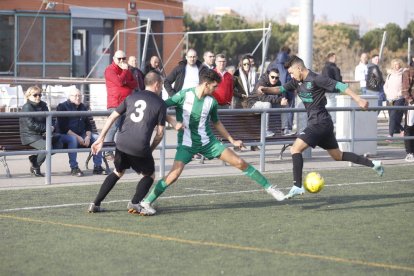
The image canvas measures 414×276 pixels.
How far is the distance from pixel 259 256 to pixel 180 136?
2969 mm

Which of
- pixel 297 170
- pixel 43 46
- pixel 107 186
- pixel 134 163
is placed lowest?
pixel 107 186

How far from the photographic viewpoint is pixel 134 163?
1109cm

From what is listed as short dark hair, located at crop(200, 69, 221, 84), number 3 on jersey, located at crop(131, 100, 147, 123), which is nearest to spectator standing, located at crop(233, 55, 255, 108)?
short dark hair, located at crop(200, 69, 221, 84)

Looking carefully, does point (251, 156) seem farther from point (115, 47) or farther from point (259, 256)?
point (115, 47)

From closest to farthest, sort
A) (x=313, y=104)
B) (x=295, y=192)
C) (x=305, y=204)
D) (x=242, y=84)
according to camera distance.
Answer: (x=295, y=192) < (x=305, y=204) < (x=313, y=104) < (x=242, y=84)

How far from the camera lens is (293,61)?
12.4m

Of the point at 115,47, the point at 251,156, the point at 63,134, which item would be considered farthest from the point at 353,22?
the point at 63,134

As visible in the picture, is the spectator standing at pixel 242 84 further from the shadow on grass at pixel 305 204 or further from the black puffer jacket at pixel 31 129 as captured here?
the shadow on grass at pixel 305 204

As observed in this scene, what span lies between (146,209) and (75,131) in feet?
14.8

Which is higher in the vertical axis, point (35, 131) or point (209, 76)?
point (209, 76)

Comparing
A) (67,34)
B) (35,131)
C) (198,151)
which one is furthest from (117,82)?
(67,34)

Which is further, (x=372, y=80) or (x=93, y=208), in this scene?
(x=372, y=80)

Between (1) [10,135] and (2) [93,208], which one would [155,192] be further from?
(1) [10,135]

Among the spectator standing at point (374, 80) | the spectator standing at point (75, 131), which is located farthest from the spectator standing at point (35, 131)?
the spectator standing at point (374, 80)
